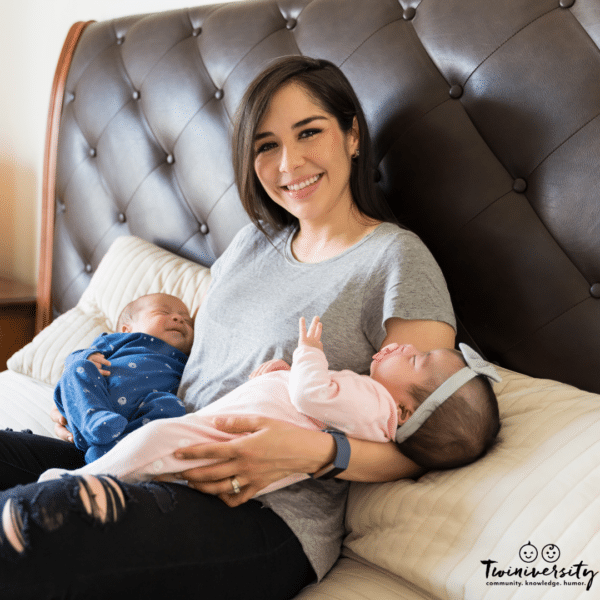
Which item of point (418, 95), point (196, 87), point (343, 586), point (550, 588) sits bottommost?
point (343, 586)

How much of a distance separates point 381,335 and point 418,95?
63cm

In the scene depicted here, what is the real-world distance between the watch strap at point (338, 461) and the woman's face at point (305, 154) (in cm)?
56

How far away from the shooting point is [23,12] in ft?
8.95

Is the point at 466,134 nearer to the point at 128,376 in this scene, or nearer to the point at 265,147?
the point at 265,147

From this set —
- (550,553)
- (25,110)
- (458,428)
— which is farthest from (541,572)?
(25,110)

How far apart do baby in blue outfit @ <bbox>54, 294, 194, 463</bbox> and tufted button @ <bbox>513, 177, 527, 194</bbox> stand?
2.92 ft

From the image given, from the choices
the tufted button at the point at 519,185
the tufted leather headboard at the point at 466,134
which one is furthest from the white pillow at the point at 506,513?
the tufted button at the point at 519,185

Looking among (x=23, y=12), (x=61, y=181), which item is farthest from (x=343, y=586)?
(x=23, y=12)

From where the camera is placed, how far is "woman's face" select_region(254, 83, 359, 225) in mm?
1374

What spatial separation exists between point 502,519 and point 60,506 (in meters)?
0.69

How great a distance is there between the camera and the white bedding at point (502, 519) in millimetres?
920

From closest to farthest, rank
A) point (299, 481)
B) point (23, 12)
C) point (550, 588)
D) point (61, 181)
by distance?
point (550, 588) < point (299, 481) < point (61, 181) < point (23, 12)

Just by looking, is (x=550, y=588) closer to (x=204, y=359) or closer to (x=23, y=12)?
(x=204, y=359)

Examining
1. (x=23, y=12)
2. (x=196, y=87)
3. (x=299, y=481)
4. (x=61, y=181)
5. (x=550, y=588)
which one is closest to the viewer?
(x=550, y=588)
